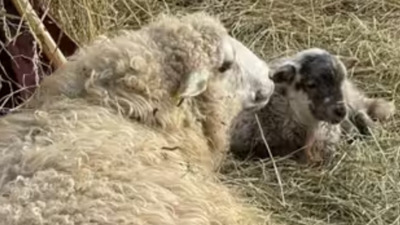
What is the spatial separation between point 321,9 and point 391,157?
2.26 m

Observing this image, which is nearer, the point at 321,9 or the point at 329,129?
the point at 329,129

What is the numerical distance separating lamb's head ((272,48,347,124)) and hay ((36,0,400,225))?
0.24m

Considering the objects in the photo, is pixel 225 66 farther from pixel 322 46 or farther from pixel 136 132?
pixel 322 46

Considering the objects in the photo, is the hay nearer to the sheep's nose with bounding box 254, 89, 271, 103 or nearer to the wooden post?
the sheep's nose with bounding box 254, 89, 271, 103

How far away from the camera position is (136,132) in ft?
14.7

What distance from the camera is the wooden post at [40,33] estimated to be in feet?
18.2

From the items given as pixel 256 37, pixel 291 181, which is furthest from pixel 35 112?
pixel 256 37

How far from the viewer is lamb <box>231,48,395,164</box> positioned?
5.92 metres

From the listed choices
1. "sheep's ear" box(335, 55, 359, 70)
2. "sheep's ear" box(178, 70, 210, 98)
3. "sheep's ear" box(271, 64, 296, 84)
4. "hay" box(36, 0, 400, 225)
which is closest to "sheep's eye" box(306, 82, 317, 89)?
"sheep's ear" box(271, 64, 296, 84)

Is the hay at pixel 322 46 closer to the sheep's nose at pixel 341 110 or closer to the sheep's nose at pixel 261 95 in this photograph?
the sheep's nose at pixel 341 110

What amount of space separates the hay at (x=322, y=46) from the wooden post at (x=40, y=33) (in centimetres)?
72

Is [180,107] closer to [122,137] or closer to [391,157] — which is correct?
[122,137]

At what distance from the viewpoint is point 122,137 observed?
14.3 feet

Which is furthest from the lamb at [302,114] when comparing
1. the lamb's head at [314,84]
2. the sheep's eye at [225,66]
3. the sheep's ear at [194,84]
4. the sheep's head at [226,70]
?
the sheep's ear at [194,84]
